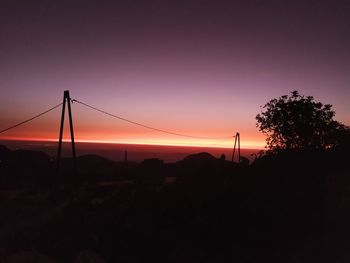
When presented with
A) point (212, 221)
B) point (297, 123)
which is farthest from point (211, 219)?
point (297, 123)

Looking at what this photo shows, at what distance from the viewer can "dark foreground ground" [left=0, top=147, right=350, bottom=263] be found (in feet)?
54.1

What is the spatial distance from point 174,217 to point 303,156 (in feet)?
28.5

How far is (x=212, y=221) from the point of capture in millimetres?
18469

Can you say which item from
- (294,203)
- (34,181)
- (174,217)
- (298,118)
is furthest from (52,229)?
(298,118)

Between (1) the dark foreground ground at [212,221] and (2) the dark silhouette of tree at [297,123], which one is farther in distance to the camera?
(2) the dark silhouette of tree at [297,123]

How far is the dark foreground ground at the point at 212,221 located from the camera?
16500 millimetres

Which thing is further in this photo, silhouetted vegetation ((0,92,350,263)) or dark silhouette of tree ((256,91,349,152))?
dark silhouette of tree ((256,91,349,152))

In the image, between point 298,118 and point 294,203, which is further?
point 298,118

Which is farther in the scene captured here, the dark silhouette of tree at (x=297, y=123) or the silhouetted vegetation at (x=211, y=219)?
the dark silhouette of tree at (x=297, y=123)

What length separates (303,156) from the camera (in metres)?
22.8

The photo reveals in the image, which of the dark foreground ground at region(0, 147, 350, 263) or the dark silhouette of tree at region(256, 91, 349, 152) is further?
the dark silhouette of tree at region(256, 91, 349, 152)

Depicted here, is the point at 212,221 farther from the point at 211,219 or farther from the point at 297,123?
the point at 297,123

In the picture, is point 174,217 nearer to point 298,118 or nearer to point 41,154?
point 298,118

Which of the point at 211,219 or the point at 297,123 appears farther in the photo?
the point at 297,123
